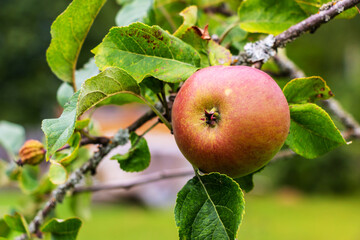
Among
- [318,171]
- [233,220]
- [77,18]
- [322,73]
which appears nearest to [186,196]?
[233,220]

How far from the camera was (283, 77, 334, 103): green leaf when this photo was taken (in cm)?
61

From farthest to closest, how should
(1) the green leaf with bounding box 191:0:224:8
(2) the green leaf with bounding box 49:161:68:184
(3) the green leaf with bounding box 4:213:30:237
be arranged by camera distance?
1. (1) the green leaf with bounding box 191:0:224:8
2. (3) the green leaf with bounding box 4:213:30:237
3. (2) the green leaf with bounding box 49:161:68:184

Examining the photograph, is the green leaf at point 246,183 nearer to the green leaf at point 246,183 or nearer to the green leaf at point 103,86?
the green leaf at point 246,183

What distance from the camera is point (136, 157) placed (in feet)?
2.32

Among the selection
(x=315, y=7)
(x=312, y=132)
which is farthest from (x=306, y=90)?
(x=315, y=7)

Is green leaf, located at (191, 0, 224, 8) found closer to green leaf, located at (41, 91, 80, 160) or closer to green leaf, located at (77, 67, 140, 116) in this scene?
green leaf, located at (77, 67, 140, 116)

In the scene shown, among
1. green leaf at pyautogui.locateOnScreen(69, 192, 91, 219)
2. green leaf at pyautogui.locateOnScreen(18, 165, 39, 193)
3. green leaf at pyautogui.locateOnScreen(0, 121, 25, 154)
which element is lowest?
green leaf at pyautogui.locateOnScreen(69, 192, 91, 219)

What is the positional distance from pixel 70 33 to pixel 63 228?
38 cm

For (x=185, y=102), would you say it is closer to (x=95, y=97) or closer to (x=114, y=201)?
(x=95, y=97)

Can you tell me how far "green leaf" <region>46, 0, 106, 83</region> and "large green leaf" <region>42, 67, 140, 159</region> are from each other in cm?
18

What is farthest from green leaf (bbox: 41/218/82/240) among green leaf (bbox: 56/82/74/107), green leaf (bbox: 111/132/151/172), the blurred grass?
the blurred grass

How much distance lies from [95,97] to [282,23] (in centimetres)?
41

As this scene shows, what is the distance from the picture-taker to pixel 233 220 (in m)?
0.52

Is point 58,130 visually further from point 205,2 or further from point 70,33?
point 205,2
